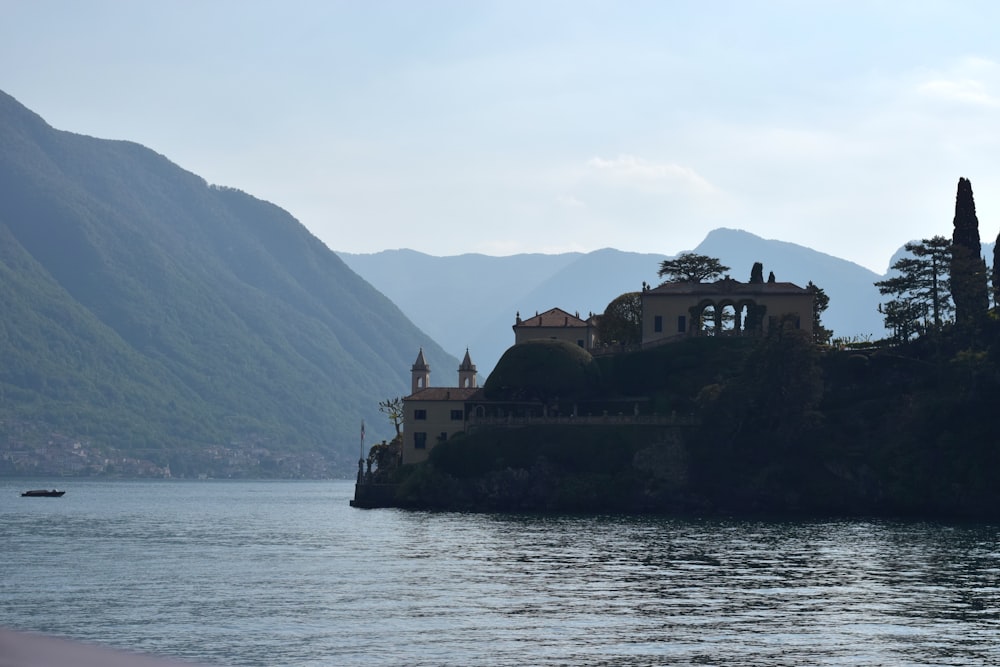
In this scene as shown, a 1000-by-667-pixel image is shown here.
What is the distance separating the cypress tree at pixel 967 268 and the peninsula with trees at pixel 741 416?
24cm

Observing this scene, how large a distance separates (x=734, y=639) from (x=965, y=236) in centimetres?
11551

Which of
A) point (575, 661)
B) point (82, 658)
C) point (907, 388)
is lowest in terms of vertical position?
point (575, 661)

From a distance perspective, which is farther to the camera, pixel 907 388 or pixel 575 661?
pixel 907 388

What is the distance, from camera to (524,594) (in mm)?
58031

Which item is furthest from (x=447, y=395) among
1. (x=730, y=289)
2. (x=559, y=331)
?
(x=730, y=289)

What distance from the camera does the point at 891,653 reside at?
41.2m

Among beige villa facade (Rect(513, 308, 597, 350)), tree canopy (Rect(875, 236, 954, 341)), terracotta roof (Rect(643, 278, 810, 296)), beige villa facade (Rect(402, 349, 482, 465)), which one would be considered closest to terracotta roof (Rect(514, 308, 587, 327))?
beige villa facade (Rect(513, 308, 597, 350))

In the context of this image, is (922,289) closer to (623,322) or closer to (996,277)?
(996,277)

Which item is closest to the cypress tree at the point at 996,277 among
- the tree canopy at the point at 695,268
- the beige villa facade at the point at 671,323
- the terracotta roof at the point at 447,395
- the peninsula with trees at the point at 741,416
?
the peninsula with trees at the point at 741,416

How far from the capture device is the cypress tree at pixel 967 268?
139625 millimetres

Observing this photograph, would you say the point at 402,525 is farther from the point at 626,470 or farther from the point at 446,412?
the point at 446,412

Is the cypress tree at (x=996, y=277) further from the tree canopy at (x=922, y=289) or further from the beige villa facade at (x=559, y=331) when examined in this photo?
the beige villa facade at (x=559, y=331)

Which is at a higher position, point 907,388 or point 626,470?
point 907,388

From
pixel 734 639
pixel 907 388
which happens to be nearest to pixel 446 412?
pixel 907 388
